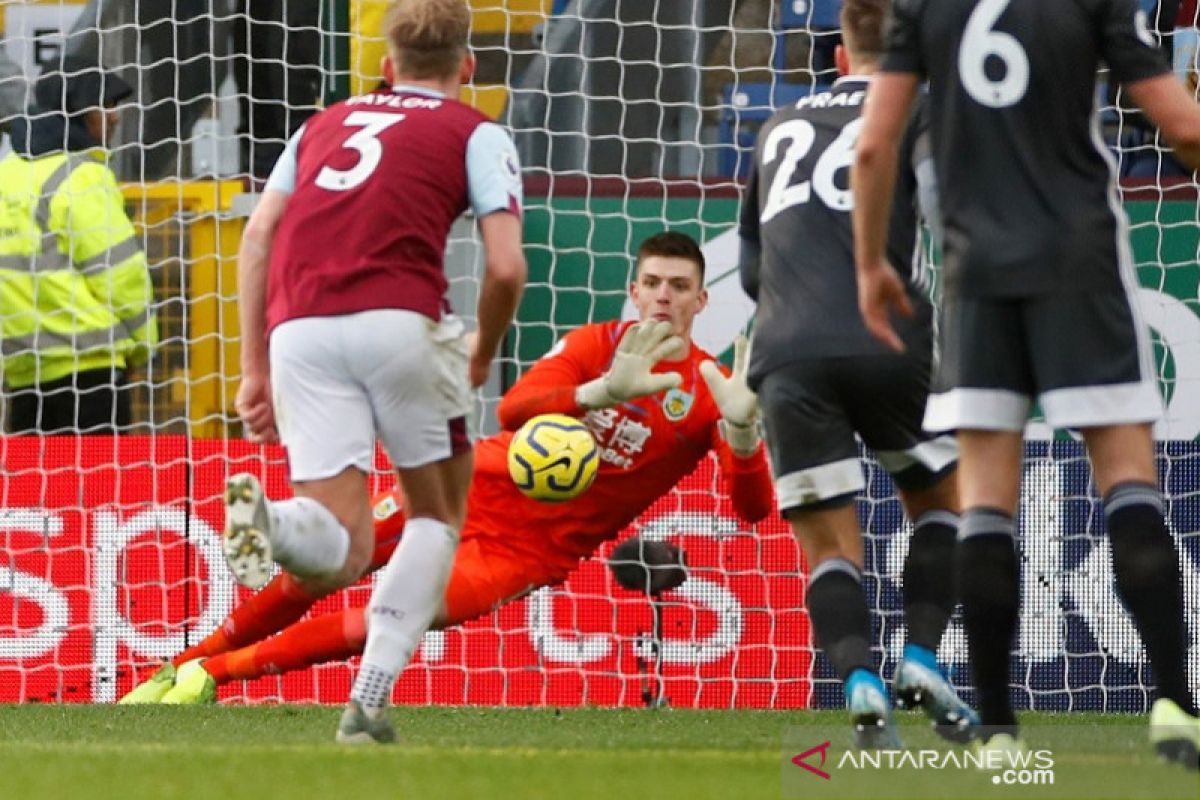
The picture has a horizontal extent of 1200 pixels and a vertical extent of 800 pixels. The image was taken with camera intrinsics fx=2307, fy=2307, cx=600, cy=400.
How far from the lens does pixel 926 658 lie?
4.86 metres

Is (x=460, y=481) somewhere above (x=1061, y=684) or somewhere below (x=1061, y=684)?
above

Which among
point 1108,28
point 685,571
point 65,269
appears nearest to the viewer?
point 1108,28

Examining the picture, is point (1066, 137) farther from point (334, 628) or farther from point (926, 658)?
point (334, 628)

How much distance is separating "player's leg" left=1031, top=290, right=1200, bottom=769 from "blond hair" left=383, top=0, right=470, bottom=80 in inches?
56.8

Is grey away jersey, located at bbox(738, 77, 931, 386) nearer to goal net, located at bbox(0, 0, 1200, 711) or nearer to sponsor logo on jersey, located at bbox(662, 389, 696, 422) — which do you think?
sponsor logo on jersey, located at bbox(662, 389, 696, 422)

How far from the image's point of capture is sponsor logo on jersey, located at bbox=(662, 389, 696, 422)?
6.64m

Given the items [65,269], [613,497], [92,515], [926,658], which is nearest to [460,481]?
[926,658]

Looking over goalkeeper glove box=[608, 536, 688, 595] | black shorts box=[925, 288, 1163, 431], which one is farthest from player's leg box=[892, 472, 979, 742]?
goalkeeper glove box=[608, 536, 688, 595]

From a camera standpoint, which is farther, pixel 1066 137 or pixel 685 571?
pixel 685 571

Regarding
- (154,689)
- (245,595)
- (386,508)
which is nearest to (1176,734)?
(386,508)

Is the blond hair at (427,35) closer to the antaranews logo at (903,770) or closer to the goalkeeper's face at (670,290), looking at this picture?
the antaranews logo at (903,770)

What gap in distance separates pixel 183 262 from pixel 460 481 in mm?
3861

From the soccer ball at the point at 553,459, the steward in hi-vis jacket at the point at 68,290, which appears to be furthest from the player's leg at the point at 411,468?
the steward in hi-vis jacket at the point at 68,290

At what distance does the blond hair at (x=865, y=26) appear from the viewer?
494 cm
